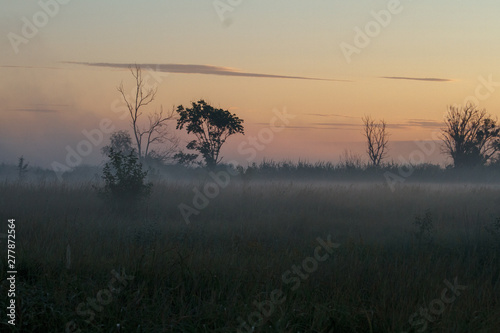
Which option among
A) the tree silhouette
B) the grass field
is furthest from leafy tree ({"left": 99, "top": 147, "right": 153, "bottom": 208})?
the tree silhouette

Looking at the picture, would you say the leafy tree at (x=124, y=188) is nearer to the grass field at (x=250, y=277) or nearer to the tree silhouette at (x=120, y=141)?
the grass field at (x=250, y=277)

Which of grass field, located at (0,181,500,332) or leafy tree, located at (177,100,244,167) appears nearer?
grass field, located at (0,181,500,332)

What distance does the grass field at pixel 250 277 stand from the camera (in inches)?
212

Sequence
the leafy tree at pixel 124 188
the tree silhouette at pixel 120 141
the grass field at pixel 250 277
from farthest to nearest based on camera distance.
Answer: the tree silhouette at pixel 120 141, the leafy tree at pixel 124 188, the grass field at pixel 250 277

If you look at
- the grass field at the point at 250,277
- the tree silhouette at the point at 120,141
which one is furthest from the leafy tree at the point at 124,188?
the tree silhouette at the point at 120,141

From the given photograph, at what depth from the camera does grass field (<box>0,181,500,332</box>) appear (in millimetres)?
5395

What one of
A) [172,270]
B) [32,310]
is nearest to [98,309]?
[32,310]

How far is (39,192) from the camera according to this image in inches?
557

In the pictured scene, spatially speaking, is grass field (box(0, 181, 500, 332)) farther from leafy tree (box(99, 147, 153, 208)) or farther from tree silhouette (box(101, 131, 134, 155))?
tree silhouette (box(101, 131, 134, 155))

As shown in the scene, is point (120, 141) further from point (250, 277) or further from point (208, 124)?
point (250, 277)

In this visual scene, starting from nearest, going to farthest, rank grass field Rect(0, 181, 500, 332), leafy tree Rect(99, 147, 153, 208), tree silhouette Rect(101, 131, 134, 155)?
grass field Rect(0, 181, 500, 332) → leafy tree Rect(99, 147, 153, 208) → tree silhouette Rect(101, 131, 134, 155)

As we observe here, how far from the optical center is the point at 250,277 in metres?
6.55

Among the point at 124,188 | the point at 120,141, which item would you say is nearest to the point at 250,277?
the point at 124,188

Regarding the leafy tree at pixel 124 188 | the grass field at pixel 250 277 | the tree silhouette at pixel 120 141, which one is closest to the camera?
the grass field at pixel 250 277
